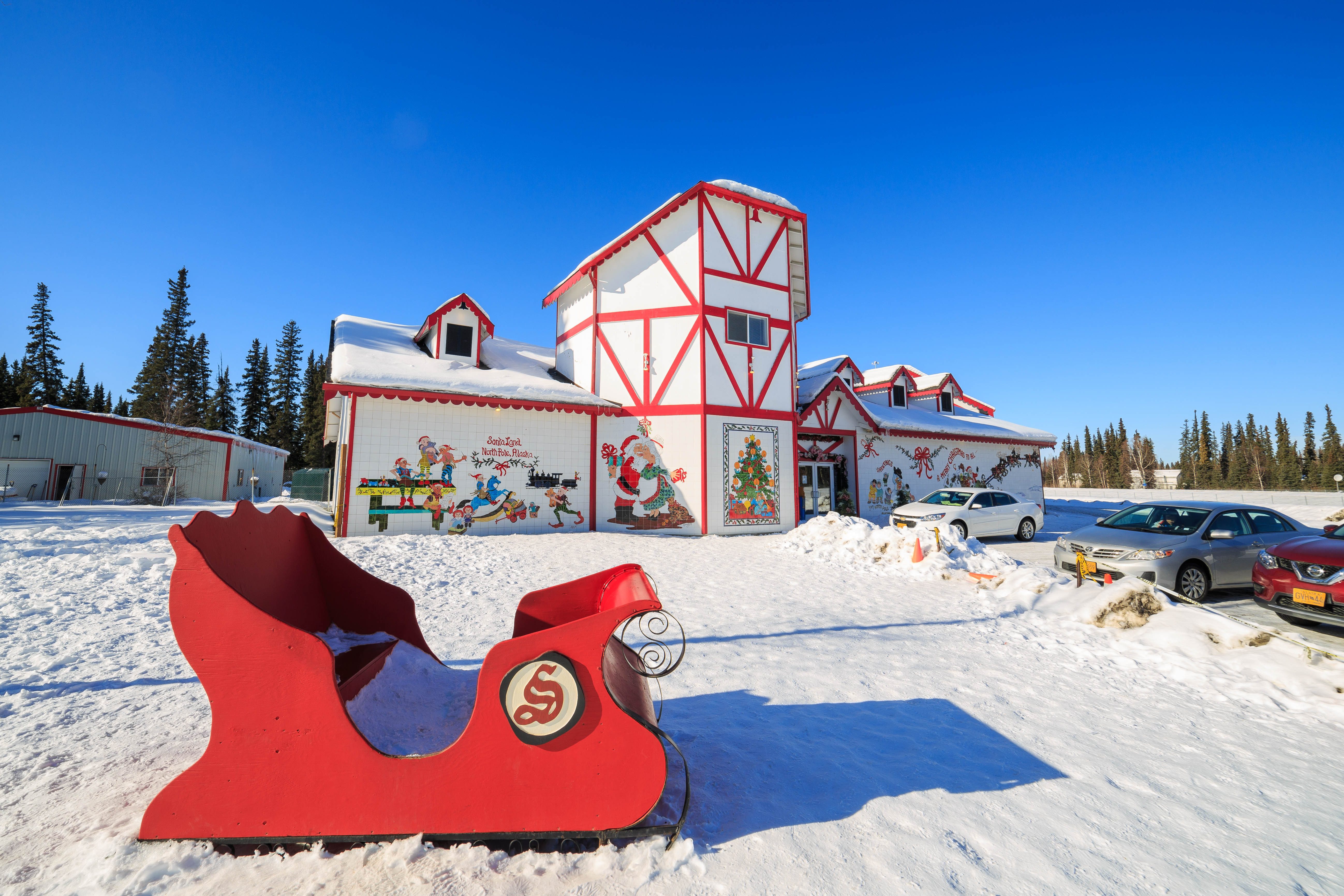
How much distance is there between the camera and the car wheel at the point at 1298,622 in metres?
6.60

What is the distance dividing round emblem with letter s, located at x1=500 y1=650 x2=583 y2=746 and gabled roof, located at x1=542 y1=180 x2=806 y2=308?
584 inches

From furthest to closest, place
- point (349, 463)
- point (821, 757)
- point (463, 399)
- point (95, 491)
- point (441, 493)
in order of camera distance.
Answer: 1. point (95, 491)
2. point (463, 399)
3. point (441, 493)
4. point (349, 463)
5. point (821, 757)

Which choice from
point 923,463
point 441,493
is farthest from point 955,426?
point 441,493

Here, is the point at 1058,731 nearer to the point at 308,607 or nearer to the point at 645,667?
the point at 645,667

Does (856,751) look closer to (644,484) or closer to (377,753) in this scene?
(377,753)

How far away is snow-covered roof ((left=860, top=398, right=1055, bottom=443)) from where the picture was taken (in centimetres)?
2045

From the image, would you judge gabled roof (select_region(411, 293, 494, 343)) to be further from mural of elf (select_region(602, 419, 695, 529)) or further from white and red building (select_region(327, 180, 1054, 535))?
mural of elf (select_region(602, 419, 695, 529))

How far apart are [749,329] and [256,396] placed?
5119cm

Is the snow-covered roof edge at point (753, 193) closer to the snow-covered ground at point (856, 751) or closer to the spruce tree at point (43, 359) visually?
the snow-covered ground at point (856, 751)

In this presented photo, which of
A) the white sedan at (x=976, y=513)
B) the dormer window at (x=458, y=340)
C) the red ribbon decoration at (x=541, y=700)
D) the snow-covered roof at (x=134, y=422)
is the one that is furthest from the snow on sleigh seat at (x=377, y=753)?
the snow-covered roof at (x=134, y=422)

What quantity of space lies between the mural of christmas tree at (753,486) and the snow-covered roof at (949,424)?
6078 millimetres

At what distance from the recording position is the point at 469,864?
219 centimetres

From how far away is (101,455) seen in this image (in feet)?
77.1

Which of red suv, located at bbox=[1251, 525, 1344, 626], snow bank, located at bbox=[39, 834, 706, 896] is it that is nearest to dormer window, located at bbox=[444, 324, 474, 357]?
snow bank, located at bbox=[39, 834, 706, 896]
